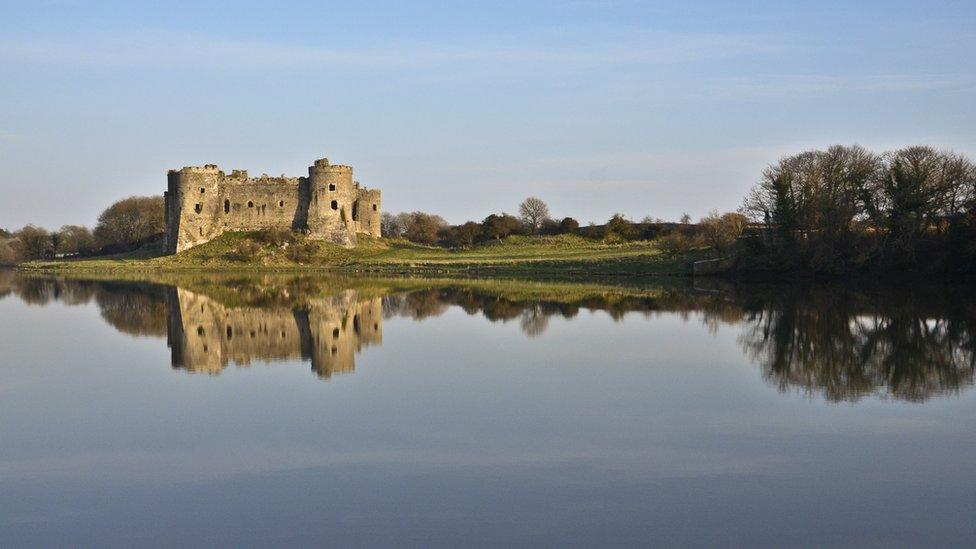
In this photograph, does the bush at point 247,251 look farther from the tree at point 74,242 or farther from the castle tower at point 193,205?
the tree at point 74,242

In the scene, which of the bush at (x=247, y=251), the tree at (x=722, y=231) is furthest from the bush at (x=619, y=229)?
the bush at (x=247, y=251)

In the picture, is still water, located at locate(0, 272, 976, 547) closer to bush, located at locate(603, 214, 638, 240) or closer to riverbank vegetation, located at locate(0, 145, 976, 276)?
riverbank vegetation, located at locate(0, 145, 976, 276)

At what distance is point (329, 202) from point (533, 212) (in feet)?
76.6

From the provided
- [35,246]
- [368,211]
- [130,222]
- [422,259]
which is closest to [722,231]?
[422,259]

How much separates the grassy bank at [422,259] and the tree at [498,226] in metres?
5.32

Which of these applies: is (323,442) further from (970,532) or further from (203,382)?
(970,532)

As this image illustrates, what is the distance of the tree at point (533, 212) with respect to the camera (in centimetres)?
7750

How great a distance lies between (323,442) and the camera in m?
9.84

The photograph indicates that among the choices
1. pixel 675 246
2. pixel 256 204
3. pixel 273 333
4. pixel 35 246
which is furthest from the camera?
pixel 35 246

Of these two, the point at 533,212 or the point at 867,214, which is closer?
the point at 867,214

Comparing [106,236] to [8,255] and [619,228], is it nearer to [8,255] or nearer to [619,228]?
[8,255]

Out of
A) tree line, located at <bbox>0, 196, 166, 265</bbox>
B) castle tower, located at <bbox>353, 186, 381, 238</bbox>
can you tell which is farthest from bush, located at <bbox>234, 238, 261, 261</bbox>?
tree line, located at <bbox>0, 196, 166, 265</bbox>

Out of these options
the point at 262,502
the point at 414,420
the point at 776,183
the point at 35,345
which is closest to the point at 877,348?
the point at 414,420

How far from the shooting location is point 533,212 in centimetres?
7831
